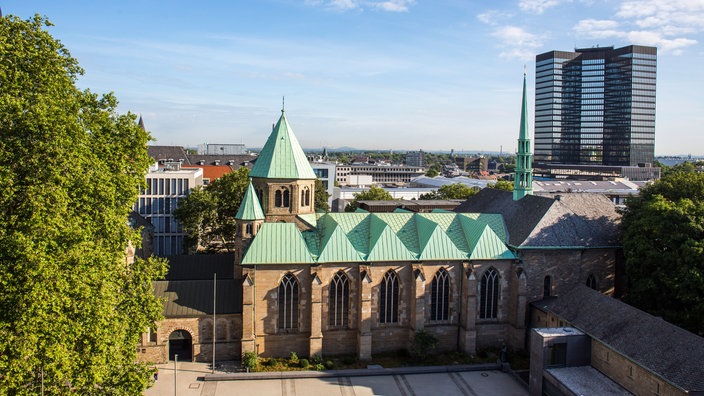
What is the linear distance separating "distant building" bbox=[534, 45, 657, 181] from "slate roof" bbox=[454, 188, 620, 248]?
149 meters

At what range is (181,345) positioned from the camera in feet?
151

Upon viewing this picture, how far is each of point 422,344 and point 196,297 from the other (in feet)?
62.2

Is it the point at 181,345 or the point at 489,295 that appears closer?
the point at 181,345

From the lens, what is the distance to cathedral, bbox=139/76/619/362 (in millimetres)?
43969

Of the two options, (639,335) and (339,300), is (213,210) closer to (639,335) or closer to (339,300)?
(339,300)

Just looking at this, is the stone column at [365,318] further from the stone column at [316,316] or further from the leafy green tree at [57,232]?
the leafy green tree at [57,232]

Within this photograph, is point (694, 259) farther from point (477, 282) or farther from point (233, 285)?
point (233, 285)

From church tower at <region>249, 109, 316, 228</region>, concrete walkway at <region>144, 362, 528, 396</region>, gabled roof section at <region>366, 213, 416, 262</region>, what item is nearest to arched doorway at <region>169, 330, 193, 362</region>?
concrete walkway at <region>144, 362, 528, 396</region>

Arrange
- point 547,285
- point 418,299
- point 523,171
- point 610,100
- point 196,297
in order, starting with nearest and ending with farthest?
1. point 196,297
2. point 418,299
3. point 547,285
4. point 523,171
5. point 610,100

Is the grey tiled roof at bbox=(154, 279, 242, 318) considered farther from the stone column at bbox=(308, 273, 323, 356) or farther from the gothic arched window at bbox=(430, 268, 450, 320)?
the gothic arched window at bbox=(430, 268, 450, 320)

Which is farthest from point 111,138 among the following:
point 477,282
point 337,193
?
point 337,193

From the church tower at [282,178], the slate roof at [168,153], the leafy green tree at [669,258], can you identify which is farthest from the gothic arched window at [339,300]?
the slate roof at [168,153]

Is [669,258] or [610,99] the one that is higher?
[610,99]

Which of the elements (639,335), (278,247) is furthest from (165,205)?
(639,335)
